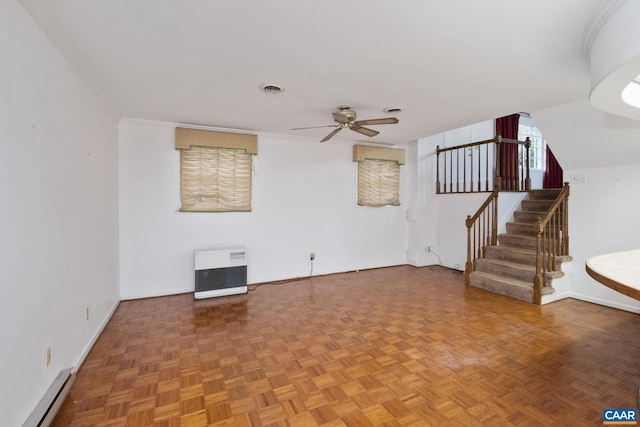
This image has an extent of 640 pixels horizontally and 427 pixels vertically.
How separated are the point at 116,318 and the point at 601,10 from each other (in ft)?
15.3

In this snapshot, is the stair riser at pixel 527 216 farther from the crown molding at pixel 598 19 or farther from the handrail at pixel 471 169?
the crown molding at pixel 598 19

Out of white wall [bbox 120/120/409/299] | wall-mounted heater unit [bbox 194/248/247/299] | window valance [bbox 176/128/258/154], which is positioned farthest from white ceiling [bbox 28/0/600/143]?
wall-mounted heater unit [bbox 194/248/247/299]

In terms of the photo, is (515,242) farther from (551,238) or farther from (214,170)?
(214,170)

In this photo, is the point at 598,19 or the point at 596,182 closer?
the point at 598,19

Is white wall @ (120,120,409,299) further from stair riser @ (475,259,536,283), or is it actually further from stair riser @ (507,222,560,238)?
stair riser @ (507,222,560,238)

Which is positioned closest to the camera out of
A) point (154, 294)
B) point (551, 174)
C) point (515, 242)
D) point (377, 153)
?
point (154, 294)

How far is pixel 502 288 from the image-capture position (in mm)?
3916

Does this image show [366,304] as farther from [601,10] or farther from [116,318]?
[601,10]

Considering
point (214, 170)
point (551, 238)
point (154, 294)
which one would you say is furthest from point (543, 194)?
point (154, 294)

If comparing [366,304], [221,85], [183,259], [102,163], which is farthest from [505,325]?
[102,163]

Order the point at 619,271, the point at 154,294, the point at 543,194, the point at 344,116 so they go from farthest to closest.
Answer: the point at 543,194 < the point at 154,294 < the point at 344,116 < the point at 619,271

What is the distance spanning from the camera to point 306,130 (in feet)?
14.0
